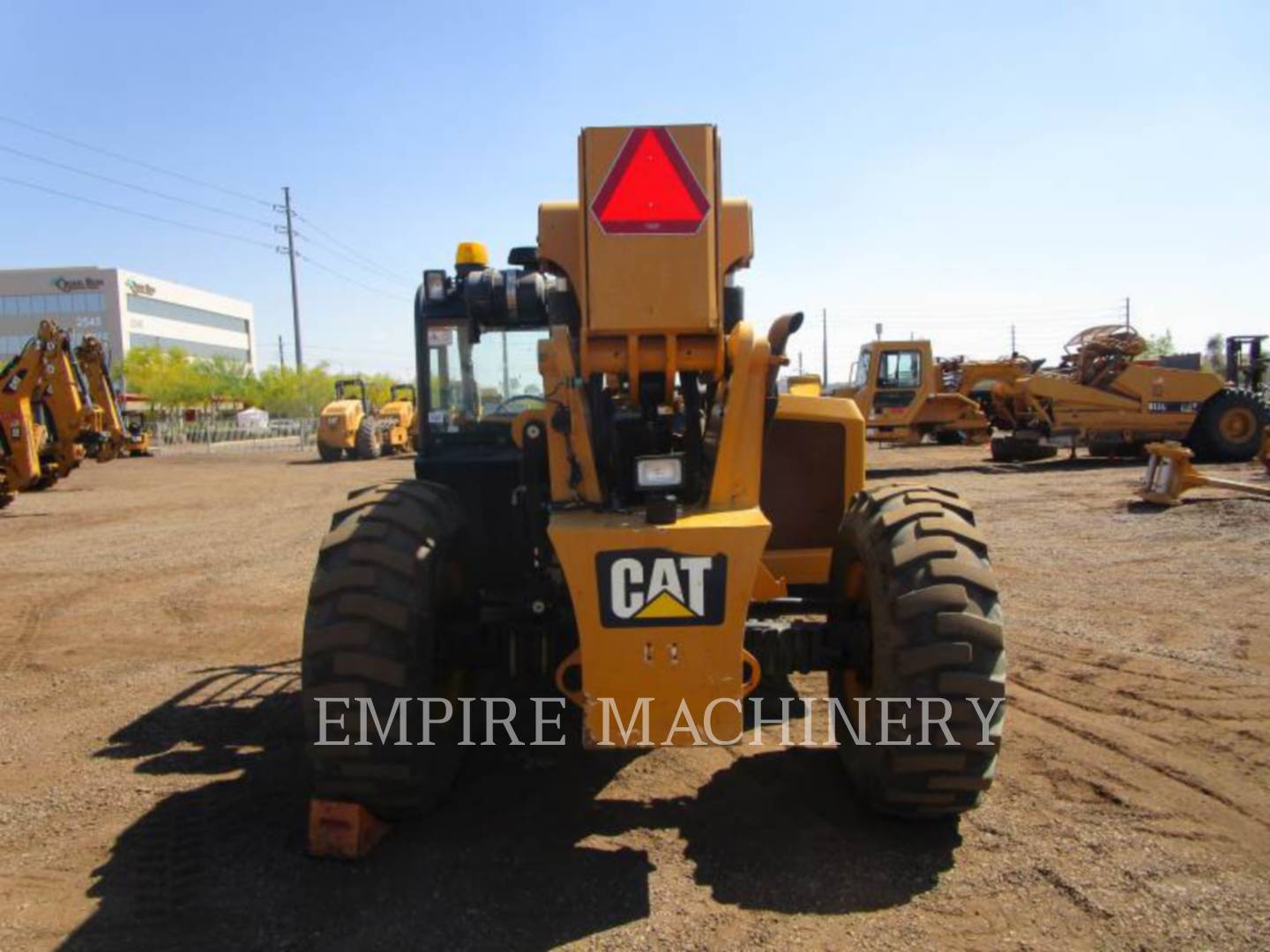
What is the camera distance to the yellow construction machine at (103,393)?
1884cm

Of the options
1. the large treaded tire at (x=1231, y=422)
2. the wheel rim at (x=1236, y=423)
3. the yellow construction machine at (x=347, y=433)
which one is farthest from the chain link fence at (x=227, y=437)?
the wheel rim at (x=1236, y=423)

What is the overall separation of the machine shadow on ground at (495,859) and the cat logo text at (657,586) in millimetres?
1037

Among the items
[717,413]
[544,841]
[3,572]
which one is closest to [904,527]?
[717,413]

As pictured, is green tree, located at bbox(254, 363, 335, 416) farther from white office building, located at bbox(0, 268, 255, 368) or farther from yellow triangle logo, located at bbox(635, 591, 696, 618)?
yellow triangle logo, located at bbox(635, 591, 696, 618)

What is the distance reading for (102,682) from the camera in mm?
6430

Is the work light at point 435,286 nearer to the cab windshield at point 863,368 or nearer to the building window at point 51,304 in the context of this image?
the cab windshield at point 863,368

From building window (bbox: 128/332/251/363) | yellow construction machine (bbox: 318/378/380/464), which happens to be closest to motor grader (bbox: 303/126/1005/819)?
yellow construction machine (bbox: 318/378/380/464)

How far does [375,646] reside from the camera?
3623 millimetres

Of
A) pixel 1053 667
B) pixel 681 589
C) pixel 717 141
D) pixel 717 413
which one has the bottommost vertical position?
pixel 1053 667

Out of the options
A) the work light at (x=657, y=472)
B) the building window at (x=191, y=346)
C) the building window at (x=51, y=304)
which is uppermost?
the building window at (x=51, y=304)

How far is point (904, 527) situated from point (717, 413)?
0.89m

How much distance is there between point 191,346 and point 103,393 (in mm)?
84596

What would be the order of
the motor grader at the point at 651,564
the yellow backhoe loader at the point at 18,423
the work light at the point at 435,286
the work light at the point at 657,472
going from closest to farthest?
the motor grader at the point at 651,564 → the work light at the point at 657,472 → the work light at the point at 435,286 → the yellow backhoe loader at the point at 18,423

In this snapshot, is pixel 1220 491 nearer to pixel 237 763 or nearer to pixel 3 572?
pixel 237 763
